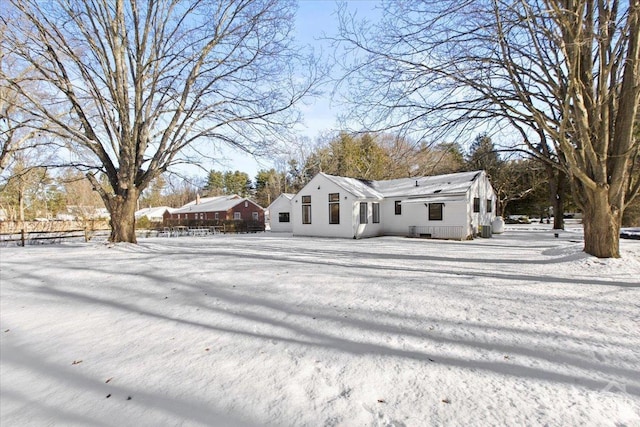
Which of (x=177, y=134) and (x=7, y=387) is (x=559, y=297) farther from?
(x=177, y=134)

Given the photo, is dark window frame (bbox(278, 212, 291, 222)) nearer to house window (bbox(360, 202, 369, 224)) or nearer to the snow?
house window (bbox(360, 202, 369, 224))

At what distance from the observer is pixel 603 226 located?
818 cm

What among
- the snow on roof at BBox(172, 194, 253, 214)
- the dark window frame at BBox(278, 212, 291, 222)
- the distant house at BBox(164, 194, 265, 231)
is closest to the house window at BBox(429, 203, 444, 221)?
the dark window frame at BBox(278, 212, 291, 222)

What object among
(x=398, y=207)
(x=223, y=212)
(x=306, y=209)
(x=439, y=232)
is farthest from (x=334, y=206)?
(x=223, y=212)

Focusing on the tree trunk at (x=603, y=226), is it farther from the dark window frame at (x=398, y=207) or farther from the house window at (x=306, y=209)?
the house window at (x=306, y=209)

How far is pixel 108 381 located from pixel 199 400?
1.07 m

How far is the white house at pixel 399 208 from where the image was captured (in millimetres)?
18016

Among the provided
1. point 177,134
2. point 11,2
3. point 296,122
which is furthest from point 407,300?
point 11,2

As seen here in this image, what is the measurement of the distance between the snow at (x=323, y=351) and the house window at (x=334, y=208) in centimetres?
1349

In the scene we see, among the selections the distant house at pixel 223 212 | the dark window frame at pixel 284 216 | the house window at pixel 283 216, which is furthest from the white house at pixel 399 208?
the distant house at pixel 223 212

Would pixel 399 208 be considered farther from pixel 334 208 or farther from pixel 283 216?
pixel 283 216

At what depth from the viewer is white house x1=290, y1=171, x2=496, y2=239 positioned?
709 inches

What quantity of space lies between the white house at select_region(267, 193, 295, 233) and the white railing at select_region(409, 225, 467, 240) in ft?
39.9

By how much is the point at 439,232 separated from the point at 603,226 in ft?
33.3
